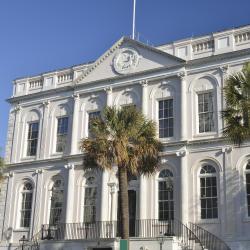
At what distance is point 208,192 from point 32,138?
1309cm

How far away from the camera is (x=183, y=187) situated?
26.0m

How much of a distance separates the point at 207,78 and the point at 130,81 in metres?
4.76

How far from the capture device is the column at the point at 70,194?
29.0m

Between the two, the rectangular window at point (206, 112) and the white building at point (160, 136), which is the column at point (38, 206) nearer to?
Answer: the white building at point (160, 136)

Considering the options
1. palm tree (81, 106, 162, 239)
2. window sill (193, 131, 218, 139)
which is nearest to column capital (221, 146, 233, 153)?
window sill (193, 131, 218, 139)

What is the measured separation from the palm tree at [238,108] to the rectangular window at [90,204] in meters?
11.4

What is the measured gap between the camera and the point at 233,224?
24297 millimetres

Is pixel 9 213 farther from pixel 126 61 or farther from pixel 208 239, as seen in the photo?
pixel 208 239

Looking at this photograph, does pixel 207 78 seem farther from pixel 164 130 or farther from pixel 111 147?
pixel 111 147

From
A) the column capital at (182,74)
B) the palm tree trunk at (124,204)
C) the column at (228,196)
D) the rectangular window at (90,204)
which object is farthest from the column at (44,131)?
the column at (228,196)

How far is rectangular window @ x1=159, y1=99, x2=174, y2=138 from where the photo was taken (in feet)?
91.7

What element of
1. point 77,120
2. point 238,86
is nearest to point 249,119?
point 238,86

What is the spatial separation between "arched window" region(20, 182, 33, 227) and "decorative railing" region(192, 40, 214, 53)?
44.5ft

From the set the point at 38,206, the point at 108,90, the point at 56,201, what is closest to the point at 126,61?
the point at 108,90
